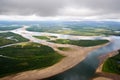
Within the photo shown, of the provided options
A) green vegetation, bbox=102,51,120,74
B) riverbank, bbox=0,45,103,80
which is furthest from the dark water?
green vegetation, bbox=102,51,120,74

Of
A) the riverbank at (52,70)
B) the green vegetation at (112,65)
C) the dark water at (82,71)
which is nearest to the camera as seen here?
the dark water at (82,71)

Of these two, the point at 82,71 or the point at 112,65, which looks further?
the point at 112,65

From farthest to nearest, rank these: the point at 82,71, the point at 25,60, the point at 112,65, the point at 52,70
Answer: the point at 25,60, the point at 112,65, the point at 52,70, the point at 82,71

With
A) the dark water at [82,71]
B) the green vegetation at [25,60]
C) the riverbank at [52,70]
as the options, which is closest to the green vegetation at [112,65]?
the dark water at [82,71]

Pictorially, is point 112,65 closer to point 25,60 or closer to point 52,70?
point 52,70

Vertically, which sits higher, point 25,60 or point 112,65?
point 25,60

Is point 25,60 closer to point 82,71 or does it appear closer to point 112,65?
point 82,71

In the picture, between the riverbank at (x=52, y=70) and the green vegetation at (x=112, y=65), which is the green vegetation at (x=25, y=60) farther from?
the green vegetation at (x=112, y=65)

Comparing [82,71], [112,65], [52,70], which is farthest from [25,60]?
[112,65]

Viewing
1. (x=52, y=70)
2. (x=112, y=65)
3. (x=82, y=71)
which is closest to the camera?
(x=82, y=71)

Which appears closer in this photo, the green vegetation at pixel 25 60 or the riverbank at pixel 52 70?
the riverbank at pixel 52 70
